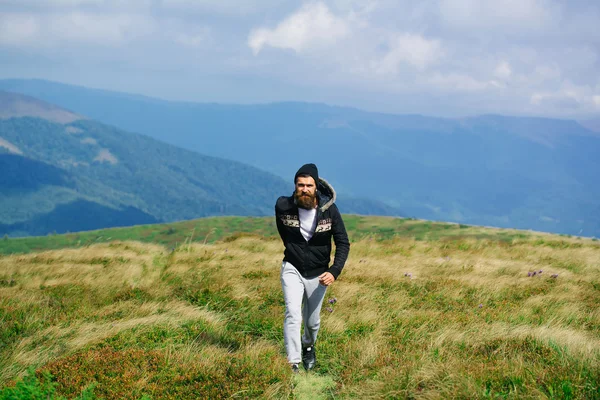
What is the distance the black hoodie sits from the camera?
214 inches

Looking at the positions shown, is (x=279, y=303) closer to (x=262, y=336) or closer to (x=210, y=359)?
(x=262, y=336)

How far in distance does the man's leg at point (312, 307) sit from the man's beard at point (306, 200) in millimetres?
866

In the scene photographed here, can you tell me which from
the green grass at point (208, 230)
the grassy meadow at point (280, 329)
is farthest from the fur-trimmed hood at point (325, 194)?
the green grass at point (208, 230)

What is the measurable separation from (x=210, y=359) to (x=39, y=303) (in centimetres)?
401

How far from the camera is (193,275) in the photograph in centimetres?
930

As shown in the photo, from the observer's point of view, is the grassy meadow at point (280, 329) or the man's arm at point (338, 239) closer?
the grassy meadow at point (280, 329)

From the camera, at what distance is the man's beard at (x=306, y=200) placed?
5.33m

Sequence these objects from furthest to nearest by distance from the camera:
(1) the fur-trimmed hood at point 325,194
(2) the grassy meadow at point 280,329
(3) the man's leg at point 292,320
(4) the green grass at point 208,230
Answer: (4) the green grass at point 208,230 → (1) the fur-trimmed hood at point 325,194 → (3) the man's leg at point 292,320 → (2) the grassy meadow at point 280,329

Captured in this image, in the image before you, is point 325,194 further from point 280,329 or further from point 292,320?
point 280,329

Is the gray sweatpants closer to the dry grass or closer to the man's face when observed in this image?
the dry grass

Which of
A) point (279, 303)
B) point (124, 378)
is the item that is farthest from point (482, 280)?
point (124, 378)

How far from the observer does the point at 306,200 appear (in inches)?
210

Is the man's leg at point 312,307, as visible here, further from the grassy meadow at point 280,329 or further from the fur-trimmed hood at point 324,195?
the fur-trimmed hood at point 324,195

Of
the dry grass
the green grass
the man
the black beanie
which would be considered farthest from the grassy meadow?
the green grass
